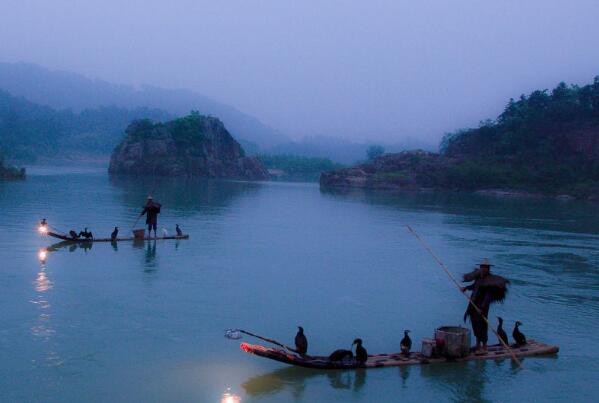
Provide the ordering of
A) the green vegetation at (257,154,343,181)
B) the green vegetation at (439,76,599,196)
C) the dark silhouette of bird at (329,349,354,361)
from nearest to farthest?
the dark silhouette of bird at (329,349,354,361), the green vegetation at (439,76,599,196), the green vegetation at (257,154,343,181)

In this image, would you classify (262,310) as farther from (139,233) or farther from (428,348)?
(139,233)

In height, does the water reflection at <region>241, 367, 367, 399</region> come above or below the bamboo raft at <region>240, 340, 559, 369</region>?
below

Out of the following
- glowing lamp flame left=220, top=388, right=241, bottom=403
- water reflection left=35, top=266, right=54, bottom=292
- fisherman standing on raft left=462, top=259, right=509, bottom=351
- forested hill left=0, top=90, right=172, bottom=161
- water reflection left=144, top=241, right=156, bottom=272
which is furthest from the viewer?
forested hill left=0, top=90, right=172, bottom=161

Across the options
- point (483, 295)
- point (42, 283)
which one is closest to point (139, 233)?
point (42, 283)

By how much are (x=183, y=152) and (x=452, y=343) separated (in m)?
108

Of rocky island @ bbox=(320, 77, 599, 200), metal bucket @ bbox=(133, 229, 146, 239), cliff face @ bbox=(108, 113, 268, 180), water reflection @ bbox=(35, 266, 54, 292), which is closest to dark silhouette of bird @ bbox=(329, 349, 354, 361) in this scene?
water reflection @ bbox=(35, 266, 54, 292)

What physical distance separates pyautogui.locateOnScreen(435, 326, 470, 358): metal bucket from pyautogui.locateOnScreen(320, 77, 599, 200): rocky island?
73.3 meters

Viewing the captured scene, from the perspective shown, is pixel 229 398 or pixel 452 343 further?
pixel 452 343

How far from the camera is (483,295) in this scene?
1280cm

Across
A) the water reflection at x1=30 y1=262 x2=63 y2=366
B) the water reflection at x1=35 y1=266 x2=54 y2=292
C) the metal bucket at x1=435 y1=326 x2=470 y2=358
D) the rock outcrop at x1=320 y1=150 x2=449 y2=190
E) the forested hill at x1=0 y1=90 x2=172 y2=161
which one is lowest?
the water reflection at x1=30 y1=262 x2=63 y2=366

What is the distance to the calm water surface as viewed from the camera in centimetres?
1042

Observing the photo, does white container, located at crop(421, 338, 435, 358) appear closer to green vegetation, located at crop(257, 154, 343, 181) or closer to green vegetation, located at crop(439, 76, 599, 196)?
green vegetation, located at crop(439, 76, 599, 196)

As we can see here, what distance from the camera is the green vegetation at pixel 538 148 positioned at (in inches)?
3314

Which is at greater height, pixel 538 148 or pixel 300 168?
pixel 538 148
